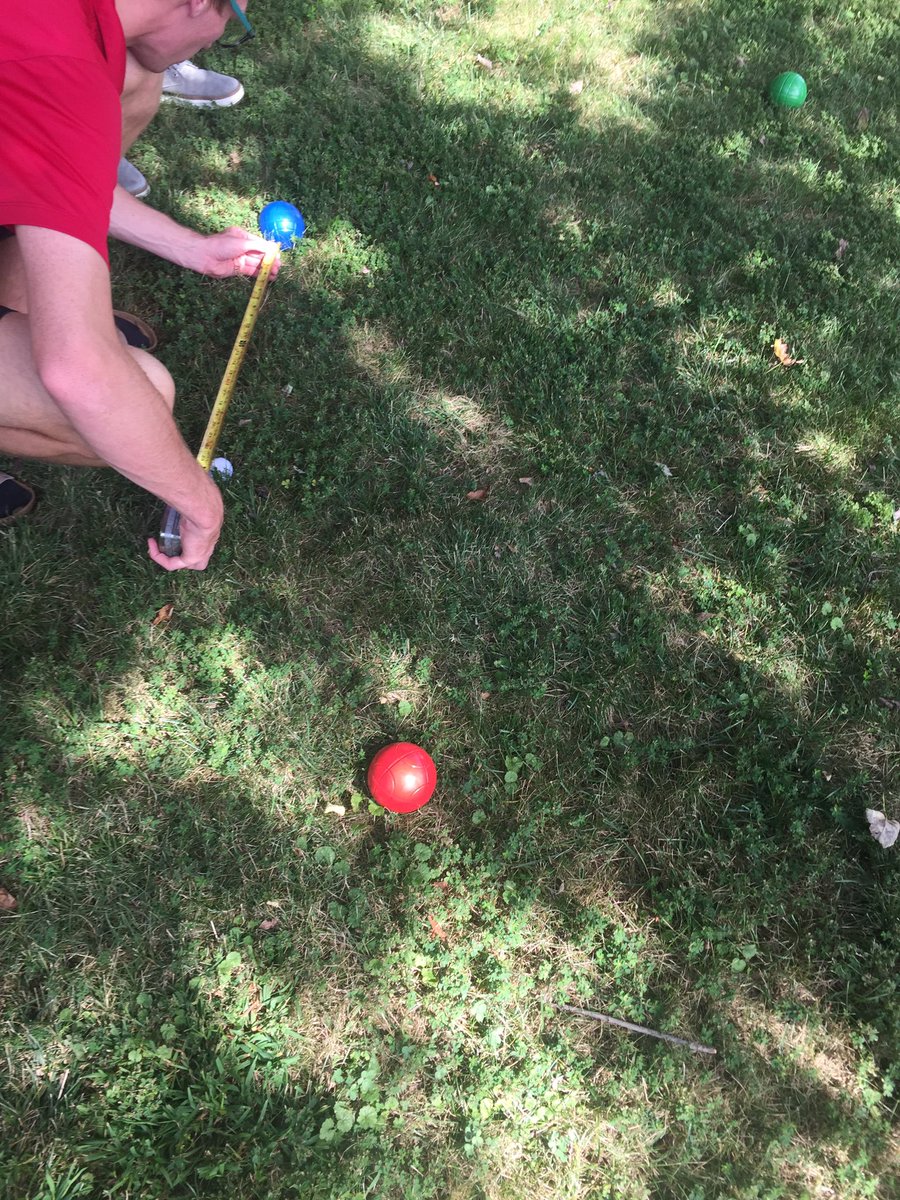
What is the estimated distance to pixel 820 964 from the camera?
2.66 m

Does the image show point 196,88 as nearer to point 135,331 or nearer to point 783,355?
point 135,331

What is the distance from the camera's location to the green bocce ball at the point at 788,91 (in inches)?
208

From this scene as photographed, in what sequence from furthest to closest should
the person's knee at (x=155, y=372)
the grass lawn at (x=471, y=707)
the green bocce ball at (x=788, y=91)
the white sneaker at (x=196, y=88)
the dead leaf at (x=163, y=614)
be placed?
the green bocce ball at (x=788, y=91)
the white sneaker at (x=196, y=88)
the dead leaf at (x=163, y=614)
the person's knee at (x=155, y=372)
the grass lawn at (x=471, y=707)

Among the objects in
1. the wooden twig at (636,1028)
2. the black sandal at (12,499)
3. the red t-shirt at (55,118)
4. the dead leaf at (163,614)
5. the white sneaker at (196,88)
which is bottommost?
the wooden twig at (636,1028)

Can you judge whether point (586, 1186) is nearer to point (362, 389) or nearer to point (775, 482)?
point (775, 482)

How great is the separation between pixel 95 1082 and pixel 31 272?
90.1 inches

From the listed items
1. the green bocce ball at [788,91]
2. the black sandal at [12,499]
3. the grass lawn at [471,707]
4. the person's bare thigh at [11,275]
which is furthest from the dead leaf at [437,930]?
the green bocce ball at [788,91]

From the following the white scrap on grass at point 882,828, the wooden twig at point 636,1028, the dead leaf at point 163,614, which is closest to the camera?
the wooden twig at point 636,1028

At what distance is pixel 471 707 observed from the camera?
3.02 meters

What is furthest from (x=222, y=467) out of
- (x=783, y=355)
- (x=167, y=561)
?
(x=783, y=355)

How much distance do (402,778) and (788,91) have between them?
5492mm

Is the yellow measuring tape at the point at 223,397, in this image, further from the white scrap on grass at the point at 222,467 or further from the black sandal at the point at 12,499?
the black sandal at the point at 12,499

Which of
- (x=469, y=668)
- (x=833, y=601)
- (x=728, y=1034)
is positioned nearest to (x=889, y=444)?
(x=833, y=601)

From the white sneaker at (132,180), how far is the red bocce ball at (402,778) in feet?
11.0
